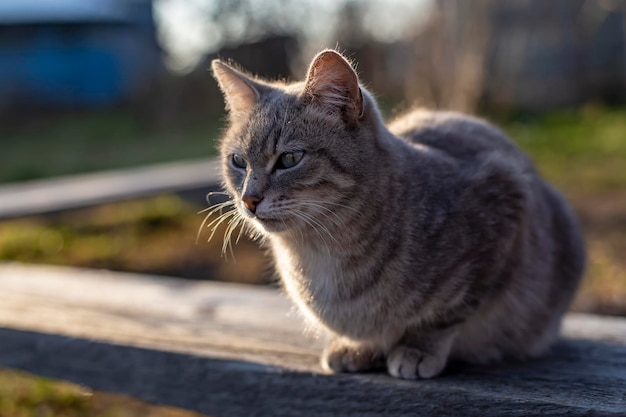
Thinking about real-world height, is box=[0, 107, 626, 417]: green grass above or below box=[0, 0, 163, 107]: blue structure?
below

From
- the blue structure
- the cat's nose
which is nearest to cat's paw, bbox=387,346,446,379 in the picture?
the cat's nose

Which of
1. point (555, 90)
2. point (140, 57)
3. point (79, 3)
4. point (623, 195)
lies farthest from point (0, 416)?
point (79, 3)

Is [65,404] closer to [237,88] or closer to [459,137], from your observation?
[237,88]

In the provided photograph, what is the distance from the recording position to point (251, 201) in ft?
5.41

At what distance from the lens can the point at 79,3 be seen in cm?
1661

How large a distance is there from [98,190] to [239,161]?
138 inches

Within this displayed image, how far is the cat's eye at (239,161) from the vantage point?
179cm

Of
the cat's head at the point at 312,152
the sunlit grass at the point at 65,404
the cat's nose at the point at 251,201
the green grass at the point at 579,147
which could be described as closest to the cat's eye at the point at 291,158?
the cat's head at the point at 312,152

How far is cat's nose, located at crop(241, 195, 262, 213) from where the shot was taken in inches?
64.8

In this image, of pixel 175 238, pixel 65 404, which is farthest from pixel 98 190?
pixel 65 404

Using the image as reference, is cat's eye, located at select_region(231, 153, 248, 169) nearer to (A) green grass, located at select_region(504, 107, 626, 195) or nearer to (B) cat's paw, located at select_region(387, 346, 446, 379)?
(B) cat's paw, located at select_region(387, 346, 446, 379)

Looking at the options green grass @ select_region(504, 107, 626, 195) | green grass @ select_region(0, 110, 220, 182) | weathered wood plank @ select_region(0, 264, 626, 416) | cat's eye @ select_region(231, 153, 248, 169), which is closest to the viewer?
weathered wood plank @ select_region(0, 264, 626, 416)

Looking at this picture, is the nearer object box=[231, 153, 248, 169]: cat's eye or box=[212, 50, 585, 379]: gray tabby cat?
box=[212, 50, 585, 379]: gray tabby cat

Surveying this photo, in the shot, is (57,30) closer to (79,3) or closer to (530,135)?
(79,3)
